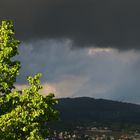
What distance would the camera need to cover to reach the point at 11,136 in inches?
2066

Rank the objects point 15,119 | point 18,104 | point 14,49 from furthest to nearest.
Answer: point 14,49, point 18,104, point 15,119

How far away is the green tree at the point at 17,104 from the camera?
5219 cm

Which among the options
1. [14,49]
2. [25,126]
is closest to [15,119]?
[25,126]

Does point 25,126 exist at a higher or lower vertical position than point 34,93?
lower

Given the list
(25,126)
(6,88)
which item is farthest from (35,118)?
(6,88)

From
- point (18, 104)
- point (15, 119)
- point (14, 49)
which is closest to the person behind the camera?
point (15, 119)

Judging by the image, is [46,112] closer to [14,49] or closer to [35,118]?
[35,118]

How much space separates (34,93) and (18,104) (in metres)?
2.51

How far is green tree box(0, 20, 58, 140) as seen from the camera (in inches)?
2055

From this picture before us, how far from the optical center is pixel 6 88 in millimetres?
56625

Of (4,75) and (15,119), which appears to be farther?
(4,75)

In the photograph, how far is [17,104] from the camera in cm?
5522

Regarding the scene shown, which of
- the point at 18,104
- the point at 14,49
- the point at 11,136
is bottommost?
the point at 11,136

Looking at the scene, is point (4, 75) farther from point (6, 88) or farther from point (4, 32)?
point (4, 32)
